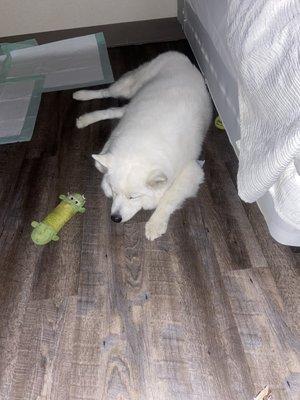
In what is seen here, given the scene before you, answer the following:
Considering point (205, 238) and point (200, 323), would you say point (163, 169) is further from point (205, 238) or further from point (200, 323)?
point (200, 323)

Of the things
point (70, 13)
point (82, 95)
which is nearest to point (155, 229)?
point (82, 95)

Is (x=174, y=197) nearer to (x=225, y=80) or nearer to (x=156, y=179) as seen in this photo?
(x=156, y=179)

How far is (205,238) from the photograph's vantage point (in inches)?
68.4

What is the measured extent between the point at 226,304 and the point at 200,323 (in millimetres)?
134

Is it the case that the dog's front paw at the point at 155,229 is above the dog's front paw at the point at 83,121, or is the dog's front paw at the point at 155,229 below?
below

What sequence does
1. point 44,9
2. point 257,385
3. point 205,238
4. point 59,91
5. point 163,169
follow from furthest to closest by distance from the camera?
point 44,9 → point 59,91 → point 205,238 → point 163,169 → point 257,385

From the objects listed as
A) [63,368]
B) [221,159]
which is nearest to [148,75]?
[221,159]

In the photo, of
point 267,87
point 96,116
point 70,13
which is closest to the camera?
point 267,87

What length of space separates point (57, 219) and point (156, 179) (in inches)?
22.6

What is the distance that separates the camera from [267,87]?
1082 mm

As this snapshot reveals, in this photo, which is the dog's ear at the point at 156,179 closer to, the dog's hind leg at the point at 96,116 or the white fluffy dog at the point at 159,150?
Result: the white fluffy dog at the point at 159,150

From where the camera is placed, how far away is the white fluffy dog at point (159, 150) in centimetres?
157

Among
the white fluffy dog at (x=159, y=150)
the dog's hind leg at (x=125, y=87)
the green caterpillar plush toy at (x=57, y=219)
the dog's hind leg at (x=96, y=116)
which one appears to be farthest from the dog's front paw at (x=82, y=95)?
the green caterpillar plush toy at (x=57, y=219)

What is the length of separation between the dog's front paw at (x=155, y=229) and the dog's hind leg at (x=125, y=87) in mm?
1042
